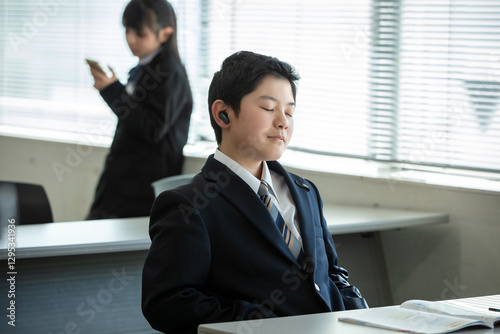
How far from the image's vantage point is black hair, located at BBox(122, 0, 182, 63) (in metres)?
3.39

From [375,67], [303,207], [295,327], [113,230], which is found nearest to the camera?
[295,327]

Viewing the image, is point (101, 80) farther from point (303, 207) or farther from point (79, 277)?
point (303, 207)

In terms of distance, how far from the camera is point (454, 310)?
4.85 feet

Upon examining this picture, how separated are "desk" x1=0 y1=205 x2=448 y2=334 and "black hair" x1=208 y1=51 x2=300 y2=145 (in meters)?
0.77

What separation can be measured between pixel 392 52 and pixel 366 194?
0.65 meters

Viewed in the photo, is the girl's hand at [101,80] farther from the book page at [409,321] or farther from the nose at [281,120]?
the book page at [409,321]

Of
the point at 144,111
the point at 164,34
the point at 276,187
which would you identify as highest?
the point at 164,34

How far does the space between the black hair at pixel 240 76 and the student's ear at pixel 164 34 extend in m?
1.83

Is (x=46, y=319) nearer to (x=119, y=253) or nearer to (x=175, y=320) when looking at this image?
(x=119, y=253)

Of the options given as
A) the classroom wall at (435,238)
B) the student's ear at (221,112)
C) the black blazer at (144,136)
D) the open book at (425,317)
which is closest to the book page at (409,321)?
the open book at (425,317)

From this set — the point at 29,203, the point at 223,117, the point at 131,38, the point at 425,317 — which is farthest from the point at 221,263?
the point at 131,38

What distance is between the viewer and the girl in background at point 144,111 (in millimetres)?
3400

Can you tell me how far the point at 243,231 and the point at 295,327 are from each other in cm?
32

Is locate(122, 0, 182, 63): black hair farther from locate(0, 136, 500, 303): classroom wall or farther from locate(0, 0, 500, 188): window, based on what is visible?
locate(0, 136, 500, 303): classroom wall
